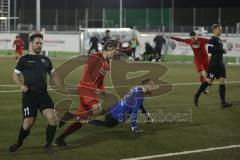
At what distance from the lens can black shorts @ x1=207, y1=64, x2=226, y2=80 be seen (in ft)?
49.0

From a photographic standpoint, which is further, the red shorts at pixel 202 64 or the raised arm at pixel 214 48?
the red shorts at pixel 202 64

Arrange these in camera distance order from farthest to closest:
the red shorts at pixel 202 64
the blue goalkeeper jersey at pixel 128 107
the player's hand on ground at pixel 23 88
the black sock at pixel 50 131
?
→ the red shorts at pixel 202 64
the blue goalkeeper jersey at pixel 128 107
the black sock at pixel 50 131
the player's hand on ground at pixel 23 88

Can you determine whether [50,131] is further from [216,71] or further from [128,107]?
[216,71]

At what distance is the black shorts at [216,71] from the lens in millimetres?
14930

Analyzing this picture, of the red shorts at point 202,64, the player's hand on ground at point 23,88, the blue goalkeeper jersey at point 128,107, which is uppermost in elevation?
the red shorts at point 202,64

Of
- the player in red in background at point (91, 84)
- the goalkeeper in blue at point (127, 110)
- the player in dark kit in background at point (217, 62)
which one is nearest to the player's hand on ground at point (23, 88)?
the player in red in background at point (91, 84)

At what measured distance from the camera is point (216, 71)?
15.0 meters

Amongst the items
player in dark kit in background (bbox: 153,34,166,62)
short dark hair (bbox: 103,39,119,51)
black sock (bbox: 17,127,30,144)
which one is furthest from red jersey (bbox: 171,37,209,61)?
player in dark kit in background (bbox: 153,34,166,62)

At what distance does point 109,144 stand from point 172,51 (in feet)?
101

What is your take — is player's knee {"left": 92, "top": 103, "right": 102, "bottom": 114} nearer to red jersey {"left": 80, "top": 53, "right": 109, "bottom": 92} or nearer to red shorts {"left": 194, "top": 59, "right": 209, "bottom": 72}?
red jersey {"left": 80, "top": 53, "right": 109, "bottom": 92}

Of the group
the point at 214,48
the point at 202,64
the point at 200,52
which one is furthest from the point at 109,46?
the point at 202,64

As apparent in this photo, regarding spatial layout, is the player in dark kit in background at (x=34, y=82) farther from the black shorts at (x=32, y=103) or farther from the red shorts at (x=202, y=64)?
the red shorts at (x=202, y=64)

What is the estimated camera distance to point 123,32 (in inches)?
1672

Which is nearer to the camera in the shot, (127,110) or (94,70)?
(94,70)
